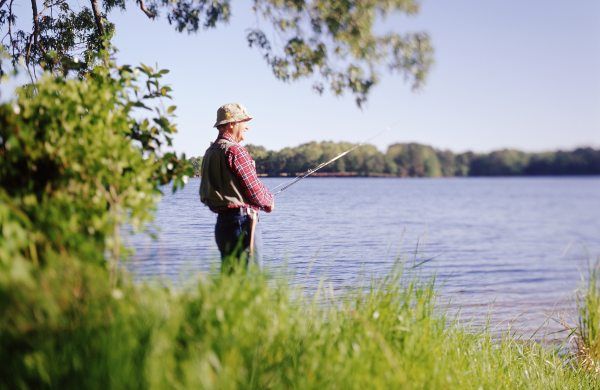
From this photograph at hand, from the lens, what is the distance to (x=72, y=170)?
137 inches

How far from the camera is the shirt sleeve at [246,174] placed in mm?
5242

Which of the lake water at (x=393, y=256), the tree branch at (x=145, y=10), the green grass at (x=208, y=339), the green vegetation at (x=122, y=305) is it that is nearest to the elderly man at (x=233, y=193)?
the lake water at (x=393, y=256)

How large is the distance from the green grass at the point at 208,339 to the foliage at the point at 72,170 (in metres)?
0.28

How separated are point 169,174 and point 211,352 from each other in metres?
1.65

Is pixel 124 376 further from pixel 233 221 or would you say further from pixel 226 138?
pixel 226 138

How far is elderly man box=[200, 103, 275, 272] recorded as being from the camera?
5.26 meters

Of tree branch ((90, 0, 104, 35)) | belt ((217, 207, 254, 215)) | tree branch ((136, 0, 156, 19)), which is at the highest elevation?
tree branch ((136, 0, 156, 19))

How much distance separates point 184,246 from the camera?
19.4ft

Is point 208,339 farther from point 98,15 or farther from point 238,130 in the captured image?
point 98,15

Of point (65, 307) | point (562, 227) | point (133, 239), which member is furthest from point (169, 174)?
point (562, 227)

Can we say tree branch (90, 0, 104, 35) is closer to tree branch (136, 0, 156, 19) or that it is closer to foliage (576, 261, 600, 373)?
tree branch (136, 0, 156, 19)

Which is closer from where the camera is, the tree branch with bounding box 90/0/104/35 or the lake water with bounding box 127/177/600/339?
the lake water with bounding box 127/177/600/339

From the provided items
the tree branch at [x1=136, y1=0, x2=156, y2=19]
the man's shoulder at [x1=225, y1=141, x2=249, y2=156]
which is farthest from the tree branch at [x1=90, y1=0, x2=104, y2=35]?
the man's shoulder at [x1=225, y1=141, x2=249, y2=156]

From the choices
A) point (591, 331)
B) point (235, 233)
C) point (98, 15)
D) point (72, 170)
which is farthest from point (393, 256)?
point (72, 170)
